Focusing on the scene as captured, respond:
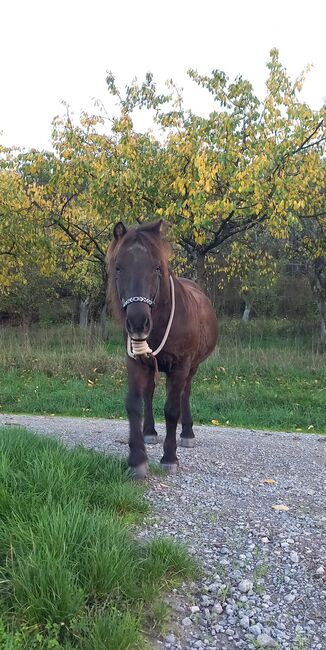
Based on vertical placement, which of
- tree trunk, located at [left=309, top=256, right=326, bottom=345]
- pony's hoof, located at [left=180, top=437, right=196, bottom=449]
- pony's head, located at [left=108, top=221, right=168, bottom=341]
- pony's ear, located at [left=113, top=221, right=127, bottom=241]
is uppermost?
tree trunk, located at [left=309, top=256, right=326, bottom=345]

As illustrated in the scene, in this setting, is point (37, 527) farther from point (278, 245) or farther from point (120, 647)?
point (278, 245)

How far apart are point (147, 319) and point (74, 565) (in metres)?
1.85

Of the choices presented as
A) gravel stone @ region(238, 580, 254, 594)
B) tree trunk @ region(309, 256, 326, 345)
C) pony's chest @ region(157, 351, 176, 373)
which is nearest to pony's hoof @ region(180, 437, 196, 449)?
pony's chest @ region(157, 351, 176, 373)

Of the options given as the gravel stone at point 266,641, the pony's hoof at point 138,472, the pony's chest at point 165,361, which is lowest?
the gravel stone at point 266,641

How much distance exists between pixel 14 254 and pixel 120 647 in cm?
1568

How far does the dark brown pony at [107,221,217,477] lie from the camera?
13.8 feet

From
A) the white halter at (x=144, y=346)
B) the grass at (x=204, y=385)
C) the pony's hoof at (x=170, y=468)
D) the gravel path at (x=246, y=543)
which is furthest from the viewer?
the grass at (x=204, y=385)

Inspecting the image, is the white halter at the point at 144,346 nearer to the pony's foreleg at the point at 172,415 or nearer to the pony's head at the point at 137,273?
the pony's head at the point at 137,273

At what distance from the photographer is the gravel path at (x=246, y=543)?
278cm

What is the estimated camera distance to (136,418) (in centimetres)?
486

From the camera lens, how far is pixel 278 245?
69.3 ft

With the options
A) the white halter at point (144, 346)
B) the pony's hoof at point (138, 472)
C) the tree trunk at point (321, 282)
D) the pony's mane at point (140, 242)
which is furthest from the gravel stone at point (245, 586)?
the tree trunk at point (321, 282)

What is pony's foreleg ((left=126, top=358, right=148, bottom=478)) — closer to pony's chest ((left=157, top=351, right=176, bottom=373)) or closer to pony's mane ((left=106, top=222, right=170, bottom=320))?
pony's chest ((left=157, top=351, right=176, bottom=373))

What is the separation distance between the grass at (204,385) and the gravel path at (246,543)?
4.17m
